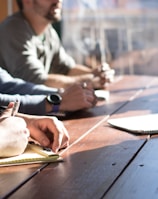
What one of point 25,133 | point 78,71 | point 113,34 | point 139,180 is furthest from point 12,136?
point 113,34

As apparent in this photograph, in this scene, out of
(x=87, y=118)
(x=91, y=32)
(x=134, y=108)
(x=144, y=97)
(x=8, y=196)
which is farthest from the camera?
(x=91, y=32)

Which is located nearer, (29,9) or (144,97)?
(144,97)

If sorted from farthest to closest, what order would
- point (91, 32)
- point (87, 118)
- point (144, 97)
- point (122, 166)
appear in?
point (91, 32) < point (144, 97) < point (87, 118) < point (122, 166)

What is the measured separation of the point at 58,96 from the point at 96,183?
0.80 meters

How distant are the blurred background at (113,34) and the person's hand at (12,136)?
10.3 ft

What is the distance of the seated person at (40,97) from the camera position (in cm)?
162

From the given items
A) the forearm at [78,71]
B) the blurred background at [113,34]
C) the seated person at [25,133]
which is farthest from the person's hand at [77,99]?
the blurred background at [113,34]

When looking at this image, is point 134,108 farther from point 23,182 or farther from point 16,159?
point 23,182

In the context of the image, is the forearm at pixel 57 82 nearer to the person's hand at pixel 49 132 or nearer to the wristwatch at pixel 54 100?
the wristwatch at pixel 54 100

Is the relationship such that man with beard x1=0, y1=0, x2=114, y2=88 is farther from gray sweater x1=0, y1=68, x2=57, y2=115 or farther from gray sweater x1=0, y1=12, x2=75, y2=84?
gray sweater x1=0, y1=68, x2=57, y2=115

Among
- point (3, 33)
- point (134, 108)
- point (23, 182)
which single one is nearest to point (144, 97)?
point (134, 108)

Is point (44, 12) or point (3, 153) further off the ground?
point (44, 12)

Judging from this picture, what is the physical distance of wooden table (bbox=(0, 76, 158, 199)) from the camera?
2.93 feet

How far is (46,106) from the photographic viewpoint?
5.43ft
